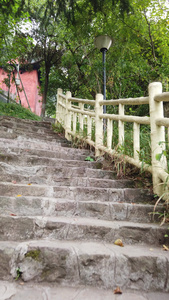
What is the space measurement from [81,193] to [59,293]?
1.08 metres

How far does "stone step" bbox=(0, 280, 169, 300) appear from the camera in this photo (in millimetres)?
1146

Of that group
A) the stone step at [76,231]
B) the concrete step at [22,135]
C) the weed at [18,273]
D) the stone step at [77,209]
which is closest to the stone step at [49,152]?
the concrete step at [22,135]

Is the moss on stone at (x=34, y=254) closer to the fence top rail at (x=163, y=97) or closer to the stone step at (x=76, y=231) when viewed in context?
the stone step at (x=76, y=231)

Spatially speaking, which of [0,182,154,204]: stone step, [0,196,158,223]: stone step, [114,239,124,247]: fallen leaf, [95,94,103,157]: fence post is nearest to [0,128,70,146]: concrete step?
[95,94,103,157]: fence post

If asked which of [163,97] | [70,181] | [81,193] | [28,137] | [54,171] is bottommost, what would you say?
[81,193]

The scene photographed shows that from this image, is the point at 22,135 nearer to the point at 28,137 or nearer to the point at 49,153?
the point at 28,137

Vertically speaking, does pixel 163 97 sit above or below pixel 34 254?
above

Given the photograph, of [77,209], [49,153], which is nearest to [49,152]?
[49,153]

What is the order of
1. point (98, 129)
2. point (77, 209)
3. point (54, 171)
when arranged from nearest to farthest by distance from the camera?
point (77, 209) < point (54, 171) < point (98, 129)

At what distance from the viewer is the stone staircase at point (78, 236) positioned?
1317 mm

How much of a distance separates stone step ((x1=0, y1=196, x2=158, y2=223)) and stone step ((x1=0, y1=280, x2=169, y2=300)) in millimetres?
651

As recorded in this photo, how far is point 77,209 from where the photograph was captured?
1.94m

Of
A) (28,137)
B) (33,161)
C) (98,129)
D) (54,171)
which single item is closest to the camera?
(54,171)

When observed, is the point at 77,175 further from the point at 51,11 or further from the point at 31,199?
the point at 51,11
